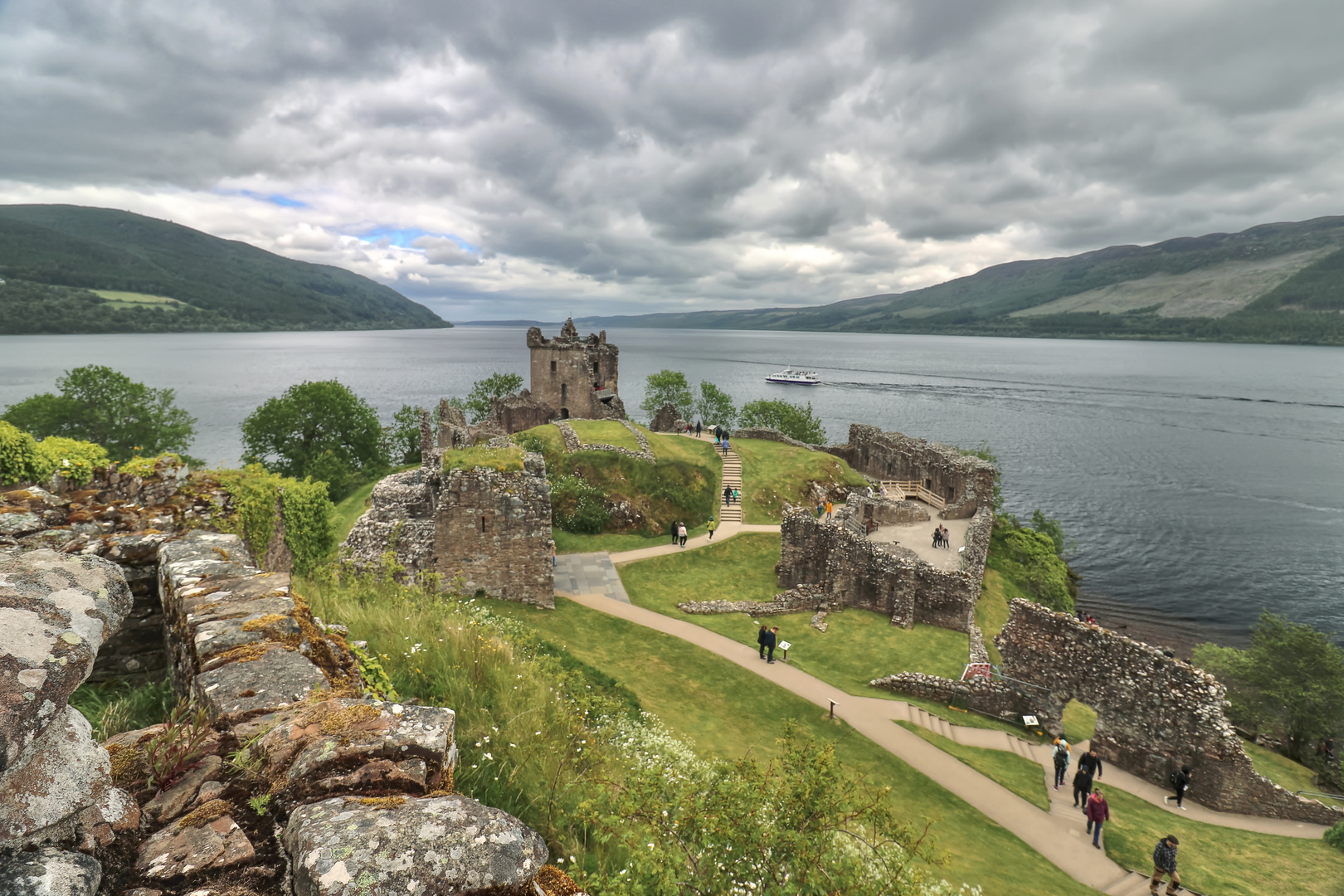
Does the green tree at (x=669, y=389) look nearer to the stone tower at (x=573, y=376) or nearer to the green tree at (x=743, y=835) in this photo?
the stone tower at (x=573, y=376)

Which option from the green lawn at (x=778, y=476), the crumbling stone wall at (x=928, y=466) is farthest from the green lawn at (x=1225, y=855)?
the green lawn at (x=778, y=476)

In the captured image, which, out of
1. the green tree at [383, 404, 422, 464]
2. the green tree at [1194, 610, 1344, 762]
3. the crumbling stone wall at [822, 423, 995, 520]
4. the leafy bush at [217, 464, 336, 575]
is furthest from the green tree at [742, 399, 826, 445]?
the leafy bush at [217, 464, 336, 575]

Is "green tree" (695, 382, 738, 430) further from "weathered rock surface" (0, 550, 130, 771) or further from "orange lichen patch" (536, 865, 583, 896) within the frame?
"orange lichen patch" (536, 865, 583, 896)

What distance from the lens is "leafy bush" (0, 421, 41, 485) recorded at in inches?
384

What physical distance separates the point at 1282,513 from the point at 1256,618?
3300cm

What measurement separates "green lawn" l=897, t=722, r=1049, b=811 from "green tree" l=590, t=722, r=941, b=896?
42.3 feet

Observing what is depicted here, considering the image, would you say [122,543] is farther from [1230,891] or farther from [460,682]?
[1230,891]

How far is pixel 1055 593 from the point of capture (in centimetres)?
3628

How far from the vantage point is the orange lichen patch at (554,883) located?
11.0 ft

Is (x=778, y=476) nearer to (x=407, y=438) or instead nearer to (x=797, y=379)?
(x=407, y=438)

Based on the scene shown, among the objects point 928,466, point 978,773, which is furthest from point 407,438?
point 978,773

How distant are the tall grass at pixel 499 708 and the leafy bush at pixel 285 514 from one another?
270 cm

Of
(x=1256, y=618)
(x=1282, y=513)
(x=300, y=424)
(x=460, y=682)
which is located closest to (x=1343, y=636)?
(x=1256, y=618)

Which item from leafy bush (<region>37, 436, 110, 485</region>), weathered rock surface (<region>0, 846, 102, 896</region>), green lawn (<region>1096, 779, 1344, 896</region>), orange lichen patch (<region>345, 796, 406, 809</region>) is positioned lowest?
green lawn (<region>1096, 779, 1344, 896</region>)
